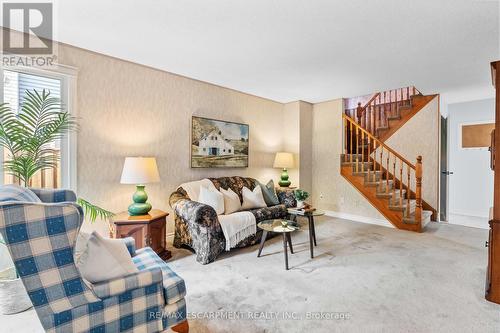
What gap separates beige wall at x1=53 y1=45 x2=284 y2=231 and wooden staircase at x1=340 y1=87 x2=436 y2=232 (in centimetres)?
259

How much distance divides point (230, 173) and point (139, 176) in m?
1.87

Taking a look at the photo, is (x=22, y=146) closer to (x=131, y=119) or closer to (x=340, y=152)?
(x=131, y=119)

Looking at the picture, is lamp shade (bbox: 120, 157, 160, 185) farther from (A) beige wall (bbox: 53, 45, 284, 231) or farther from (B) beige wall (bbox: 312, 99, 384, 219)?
(B) beige wall (bbox: 312, 99, 384, 219)

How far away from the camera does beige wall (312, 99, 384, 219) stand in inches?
197

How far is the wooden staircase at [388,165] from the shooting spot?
4.32 meters

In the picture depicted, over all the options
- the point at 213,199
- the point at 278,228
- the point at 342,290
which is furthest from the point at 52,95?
the point at 342,290

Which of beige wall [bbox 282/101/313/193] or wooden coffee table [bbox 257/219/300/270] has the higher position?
beige wall [bbox 282/101/313/193]

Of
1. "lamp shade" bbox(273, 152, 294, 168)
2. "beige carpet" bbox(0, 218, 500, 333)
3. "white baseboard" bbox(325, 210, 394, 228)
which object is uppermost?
"lamp shade" bbox(273, 152, 294, 168)

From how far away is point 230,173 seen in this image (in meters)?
4.46

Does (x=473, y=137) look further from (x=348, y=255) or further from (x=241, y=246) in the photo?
(x=241, y=246)

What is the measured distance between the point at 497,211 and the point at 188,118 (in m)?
3.64

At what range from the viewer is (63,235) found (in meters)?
1.13

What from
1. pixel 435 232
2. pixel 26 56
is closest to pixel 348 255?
pixel 435 232

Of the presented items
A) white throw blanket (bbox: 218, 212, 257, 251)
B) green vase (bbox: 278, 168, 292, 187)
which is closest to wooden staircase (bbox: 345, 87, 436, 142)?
green vase (bbox: 278, 168, 292, 187)
